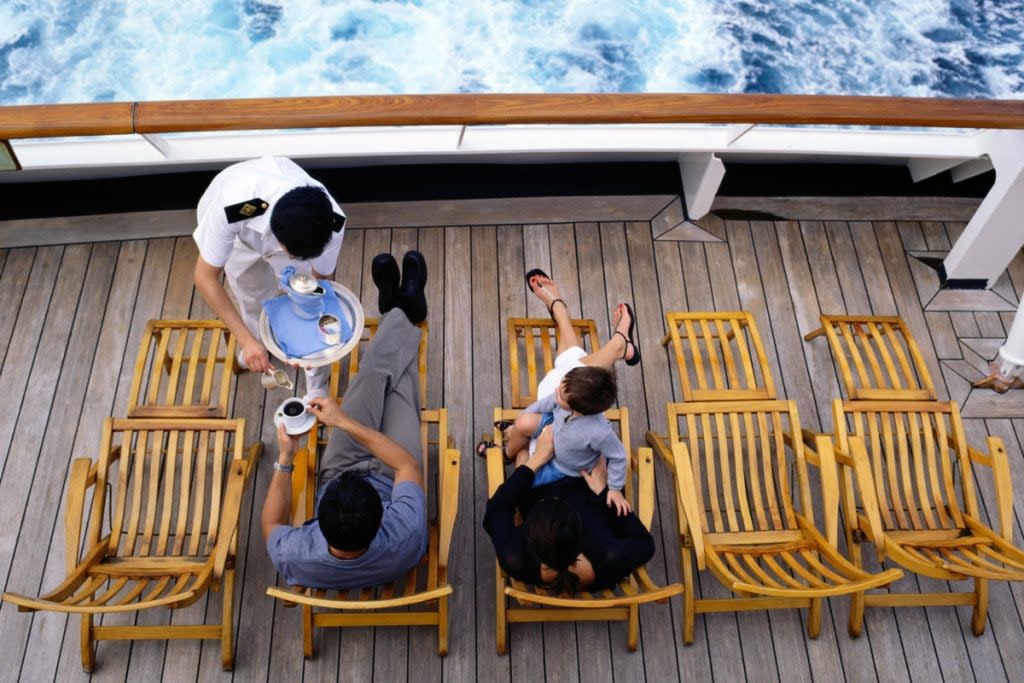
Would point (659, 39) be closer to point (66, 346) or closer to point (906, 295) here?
point (906, 295)

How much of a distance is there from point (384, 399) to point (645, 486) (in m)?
0.87

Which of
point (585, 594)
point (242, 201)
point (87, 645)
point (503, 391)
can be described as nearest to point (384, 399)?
point (503, 391)

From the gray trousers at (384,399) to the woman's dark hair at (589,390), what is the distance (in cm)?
55

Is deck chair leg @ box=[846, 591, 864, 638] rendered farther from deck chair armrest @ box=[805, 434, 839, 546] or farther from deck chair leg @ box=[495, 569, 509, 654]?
deck chair leg @ box=[495, 569, 509, 654]

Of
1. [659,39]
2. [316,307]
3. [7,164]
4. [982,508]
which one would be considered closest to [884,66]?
[659,39]

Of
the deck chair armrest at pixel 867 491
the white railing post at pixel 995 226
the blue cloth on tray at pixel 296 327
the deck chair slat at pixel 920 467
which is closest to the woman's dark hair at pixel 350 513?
the blue cloth on tray at pixel 296 327

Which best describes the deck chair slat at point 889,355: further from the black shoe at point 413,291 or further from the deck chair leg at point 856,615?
the black shoe at point 413,291

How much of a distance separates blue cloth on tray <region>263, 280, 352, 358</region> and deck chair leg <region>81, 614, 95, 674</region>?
1087 mm

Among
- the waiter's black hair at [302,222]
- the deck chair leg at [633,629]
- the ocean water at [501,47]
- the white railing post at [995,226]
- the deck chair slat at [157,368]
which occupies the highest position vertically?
the ocean water at [501,47]

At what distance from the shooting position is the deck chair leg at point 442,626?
91.4 inches

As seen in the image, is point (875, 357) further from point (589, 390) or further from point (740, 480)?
point (589, 390)

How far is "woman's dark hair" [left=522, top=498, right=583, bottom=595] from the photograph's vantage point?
1.95 metres

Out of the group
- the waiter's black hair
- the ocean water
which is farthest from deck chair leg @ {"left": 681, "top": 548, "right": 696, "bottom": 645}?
the ocean water

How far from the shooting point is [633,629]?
8.15ft
